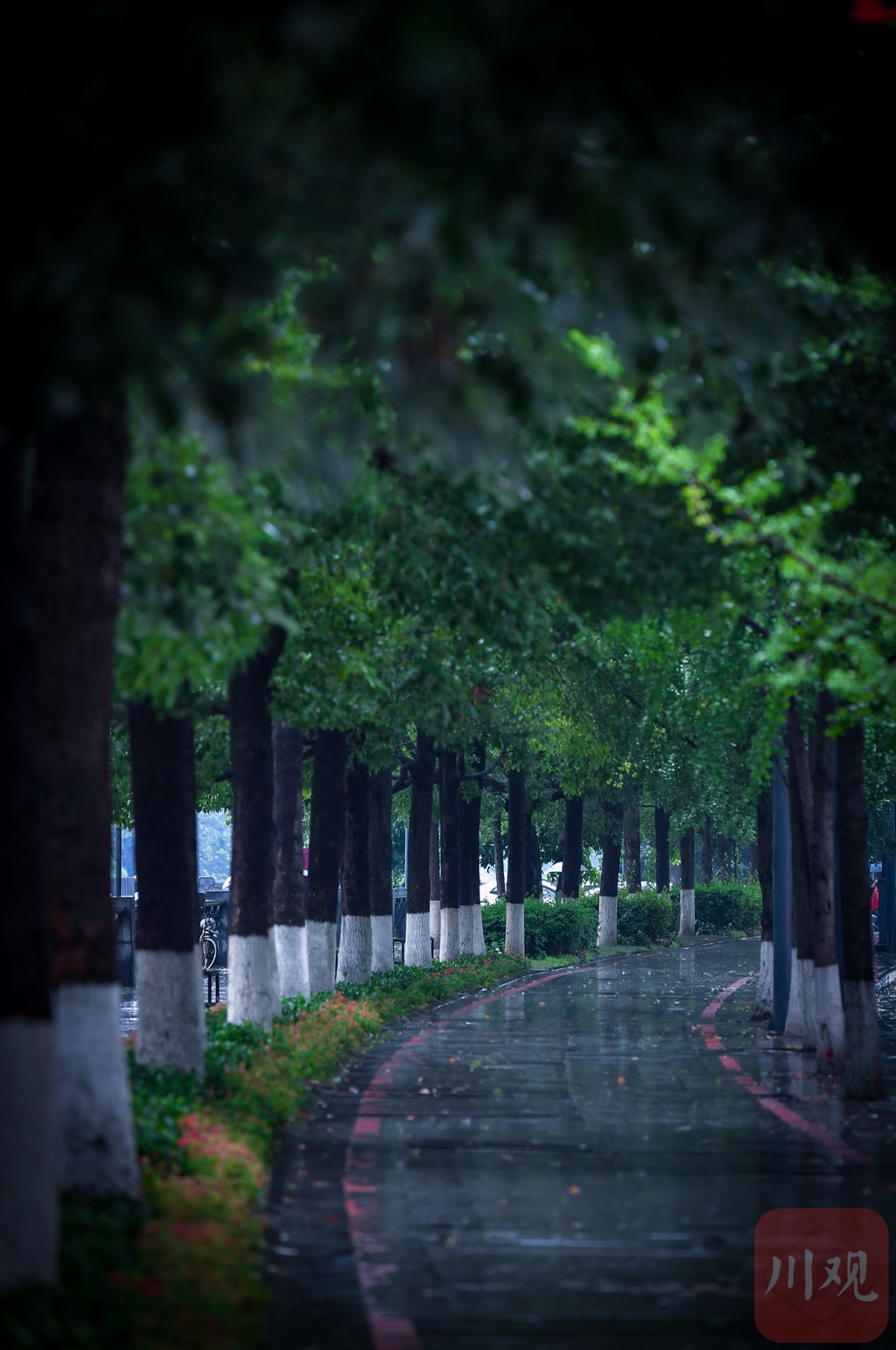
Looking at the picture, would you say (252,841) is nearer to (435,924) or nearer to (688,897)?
(435,924)

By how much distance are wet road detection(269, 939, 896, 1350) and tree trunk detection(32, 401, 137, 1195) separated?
1343 mm

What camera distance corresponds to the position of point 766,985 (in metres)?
26.0

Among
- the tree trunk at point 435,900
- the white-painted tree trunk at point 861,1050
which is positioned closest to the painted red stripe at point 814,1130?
the white-painted tree trunk at point 861,1050

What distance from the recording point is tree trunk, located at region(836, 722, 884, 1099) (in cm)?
1677

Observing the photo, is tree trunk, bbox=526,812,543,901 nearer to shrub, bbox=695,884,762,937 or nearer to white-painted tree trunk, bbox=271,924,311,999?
shrub, bbox=695,884,762,937

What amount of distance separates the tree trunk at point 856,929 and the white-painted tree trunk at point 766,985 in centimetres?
868

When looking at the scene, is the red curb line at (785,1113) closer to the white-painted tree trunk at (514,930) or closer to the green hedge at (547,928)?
the white-painted tree trunk at (514,930)

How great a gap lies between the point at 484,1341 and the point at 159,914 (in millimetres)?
6744

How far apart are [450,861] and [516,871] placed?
4637 mm

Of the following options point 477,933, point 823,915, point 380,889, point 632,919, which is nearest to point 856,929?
point 823,915

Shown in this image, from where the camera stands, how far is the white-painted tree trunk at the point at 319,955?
80.4ft

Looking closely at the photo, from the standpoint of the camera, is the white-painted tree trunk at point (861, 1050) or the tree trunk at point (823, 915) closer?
the white-painted tree trunk at point (861, 1050)

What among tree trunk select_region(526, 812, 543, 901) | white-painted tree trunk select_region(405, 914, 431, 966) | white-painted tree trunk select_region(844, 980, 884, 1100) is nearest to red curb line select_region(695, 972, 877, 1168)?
white-painted tree trunk select_region(844, 980, 884, 1100)

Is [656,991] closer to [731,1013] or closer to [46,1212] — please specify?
[731,1013]
